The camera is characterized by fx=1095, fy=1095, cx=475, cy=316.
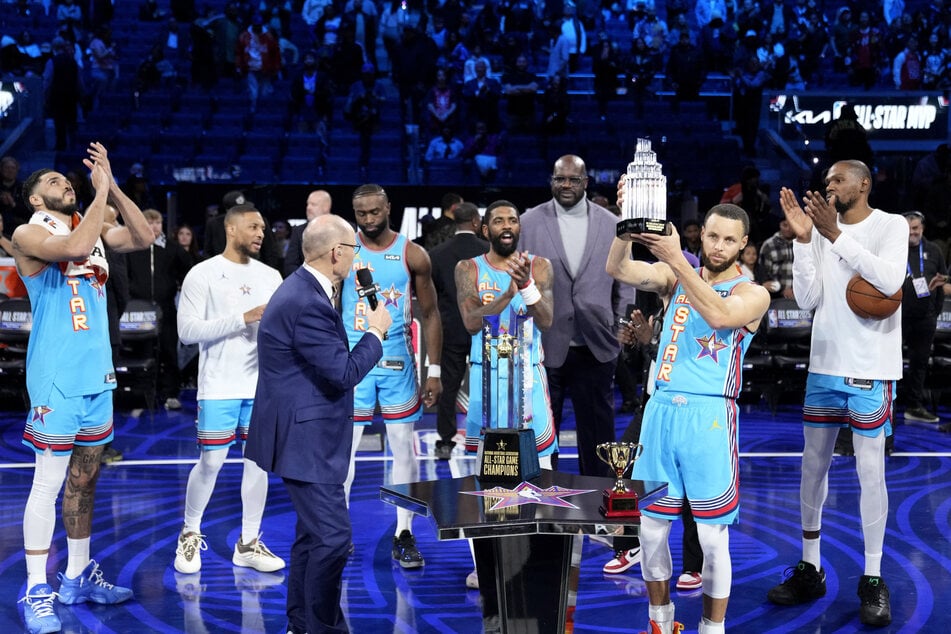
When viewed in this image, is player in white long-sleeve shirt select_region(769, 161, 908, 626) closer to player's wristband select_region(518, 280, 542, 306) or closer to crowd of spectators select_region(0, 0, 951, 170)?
player's wristband select_region(518, 280, 542, 306)

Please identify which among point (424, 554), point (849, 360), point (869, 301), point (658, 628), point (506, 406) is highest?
point (869, 301)

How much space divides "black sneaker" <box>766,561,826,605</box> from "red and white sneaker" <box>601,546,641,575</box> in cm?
77

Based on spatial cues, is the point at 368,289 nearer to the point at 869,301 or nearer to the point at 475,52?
the point at 869,301

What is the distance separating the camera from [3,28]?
16.9m

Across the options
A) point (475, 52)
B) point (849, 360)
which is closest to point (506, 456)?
point (849, 360)

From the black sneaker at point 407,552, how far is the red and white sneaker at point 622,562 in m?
0.98

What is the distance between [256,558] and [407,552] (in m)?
0.79

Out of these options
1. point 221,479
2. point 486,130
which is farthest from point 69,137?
point 221,479

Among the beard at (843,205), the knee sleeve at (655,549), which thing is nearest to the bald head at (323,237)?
the knee sleeve at (655,549)

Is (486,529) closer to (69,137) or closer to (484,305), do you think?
(484,305)

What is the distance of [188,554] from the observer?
5660mm

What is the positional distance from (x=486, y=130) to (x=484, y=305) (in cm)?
903

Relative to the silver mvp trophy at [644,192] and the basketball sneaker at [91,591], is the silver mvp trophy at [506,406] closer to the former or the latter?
the silver mvp trophy at [644,192]

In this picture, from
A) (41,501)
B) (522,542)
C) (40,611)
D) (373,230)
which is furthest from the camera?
(373,230)
